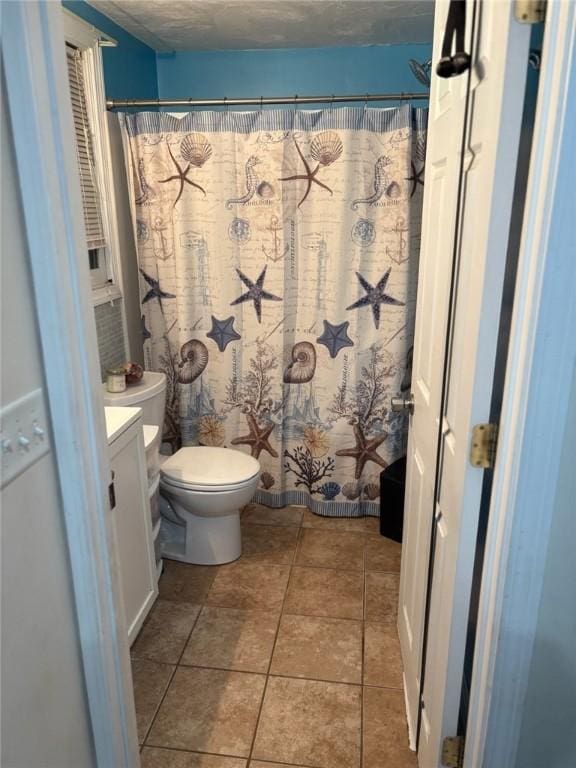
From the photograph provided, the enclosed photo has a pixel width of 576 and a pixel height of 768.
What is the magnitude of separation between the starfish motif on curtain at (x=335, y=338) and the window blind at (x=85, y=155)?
1.07 meters

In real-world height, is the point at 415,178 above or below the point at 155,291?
above

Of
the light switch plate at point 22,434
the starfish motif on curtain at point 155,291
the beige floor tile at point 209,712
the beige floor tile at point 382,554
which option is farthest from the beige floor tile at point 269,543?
the light switch plate at point 22,434

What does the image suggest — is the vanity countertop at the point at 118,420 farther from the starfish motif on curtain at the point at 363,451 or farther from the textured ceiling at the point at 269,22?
the textured ceiling at the point at 269,22

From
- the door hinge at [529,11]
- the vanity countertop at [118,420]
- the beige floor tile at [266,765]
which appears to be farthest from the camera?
the vanity countertop at [118,420]

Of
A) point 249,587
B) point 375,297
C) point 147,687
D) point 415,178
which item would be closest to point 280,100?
point 415,178

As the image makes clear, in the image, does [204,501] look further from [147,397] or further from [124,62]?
[124,62]

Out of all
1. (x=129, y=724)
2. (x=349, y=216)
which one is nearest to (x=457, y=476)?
(x=129, y=724)

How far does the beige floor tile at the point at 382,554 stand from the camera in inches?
98.7

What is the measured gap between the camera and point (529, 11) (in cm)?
87

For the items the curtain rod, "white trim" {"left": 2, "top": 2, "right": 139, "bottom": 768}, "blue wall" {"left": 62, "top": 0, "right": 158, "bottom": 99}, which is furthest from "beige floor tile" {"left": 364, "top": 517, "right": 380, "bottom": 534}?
"blue wall" {"left": 62, "top": 0, "right": 158, "bottom": 99}

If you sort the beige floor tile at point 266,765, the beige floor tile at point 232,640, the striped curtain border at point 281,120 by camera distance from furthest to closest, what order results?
the striped curtain border at point 281,120
the beige floor tile at point 232,640
the beige floor tile at point 266,765

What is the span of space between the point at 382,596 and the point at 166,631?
0.85 m


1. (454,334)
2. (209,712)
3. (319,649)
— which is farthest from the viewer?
(319,649)

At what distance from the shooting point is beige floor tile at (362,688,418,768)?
1.63m
